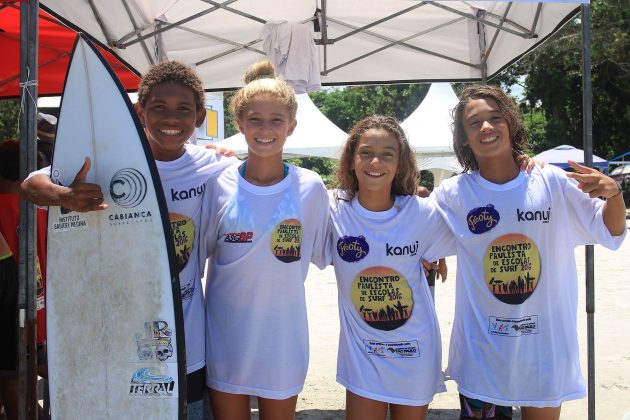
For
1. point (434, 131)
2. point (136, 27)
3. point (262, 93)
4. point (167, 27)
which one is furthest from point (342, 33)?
point (434, 131)

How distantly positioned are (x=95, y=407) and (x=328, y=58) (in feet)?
13.3

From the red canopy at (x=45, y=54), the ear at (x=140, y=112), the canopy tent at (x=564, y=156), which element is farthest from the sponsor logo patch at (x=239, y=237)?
the canopy tent at (x=564, y=156)

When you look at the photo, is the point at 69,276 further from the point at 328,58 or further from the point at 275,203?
the point at 328,58

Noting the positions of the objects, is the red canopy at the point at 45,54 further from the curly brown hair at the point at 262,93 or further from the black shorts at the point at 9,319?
the curly brown hair at the point at 262,93

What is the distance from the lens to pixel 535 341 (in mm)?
2322

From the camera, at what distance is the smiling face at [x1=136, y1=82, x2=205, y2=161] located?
2408mm

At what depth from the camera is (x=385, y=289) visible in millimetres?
2383

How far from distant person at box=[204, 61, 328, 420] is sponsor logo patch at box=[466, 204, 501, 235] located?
0.66 m

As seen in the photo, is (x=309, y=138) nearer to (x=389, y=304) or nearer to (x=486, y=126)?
(x=486, y=126)

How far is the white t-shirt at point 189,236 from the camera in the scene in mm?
2365

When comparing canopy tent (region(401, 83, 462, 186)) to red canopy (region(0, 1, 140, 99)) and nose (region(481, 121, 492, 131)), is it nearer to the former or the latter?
red canopy (region(0, 1, 140, 99))

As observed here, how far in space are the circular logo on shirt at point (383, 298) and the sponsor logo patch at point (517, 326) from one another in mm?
374

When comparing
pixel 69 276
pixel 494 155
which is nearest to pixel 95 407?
pixel 69 276

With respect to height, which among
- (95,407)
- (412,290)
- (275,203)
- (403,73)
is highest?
(403,73)
